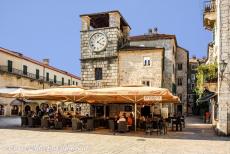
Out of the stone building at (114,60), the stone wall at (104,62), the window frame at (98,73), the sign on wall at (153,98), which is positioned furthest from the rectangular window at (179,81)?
the sign on wall at (153,98)

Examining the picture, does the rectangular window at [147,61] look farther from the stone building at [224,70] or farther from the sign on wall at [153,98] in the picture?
the sign on wall at [153,98]

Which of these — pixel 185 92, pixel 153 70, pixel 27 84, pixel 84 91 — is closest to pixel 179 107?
pixel 185 92

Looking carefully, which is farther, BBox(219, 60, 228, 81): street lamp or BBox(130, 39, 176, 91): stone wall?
BBox(130, 39, 176, 91): stone wall

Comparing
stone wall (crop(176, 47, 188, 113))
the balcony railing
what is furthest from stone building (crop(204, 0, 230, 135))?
the balcony railing

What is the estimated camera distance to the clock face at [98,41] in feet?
99.8

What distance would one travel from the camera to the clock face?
1198 inches

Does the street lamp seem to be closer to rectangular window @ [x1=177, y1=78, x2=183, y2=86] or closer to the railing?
the railing

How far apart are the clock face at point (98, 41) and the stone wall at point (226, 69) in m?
15.0

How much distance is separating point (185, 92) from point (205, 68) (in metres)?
29.6

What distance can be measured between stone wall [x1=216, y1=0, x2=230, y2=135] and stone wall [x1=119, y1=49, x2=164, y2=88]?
12.6 m

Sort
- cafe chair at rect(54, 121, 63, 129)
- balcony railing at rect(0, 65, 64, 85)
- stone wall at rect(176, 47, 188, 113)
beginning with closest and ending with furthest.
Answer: cafe chair at rect(54, 121, 63, 129)
balcony railing at rect(0, 65, 64, 85)
stone wall at rect(176, 47, 188, 113)

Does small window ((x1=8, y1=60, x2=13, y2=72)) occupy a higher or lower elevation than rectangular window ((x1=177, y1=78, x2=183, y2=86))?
higher

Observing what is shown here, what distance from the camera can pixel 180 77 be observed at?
4778cm

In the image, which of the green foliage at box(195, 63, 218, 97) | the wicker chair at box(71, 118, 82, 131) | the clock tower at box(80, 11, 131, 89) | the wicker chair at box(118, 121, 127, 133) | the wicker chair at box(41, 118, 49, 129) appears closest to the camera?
the wicker chair at box(118, 121, 127, 133)
